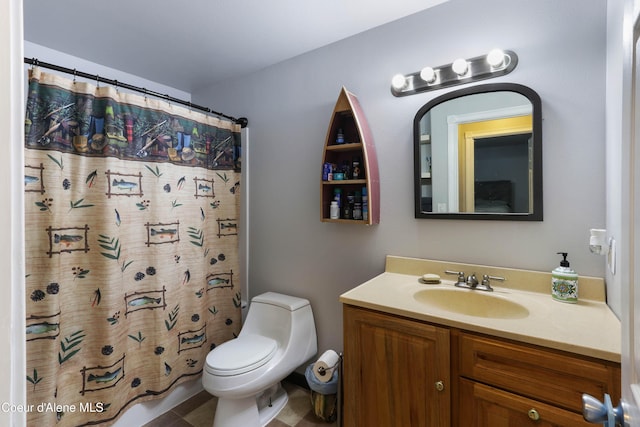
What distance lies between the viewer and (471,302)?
4.60ft

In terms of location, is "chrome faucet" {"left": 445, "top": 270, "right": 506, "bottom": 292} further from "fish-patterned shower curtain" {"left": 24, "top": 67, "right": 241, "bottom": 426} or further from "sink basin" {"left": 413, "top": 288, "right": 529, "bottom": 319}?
"fish-patterned shower curtain" {"left": 24, "top": 67, "right": 241, "bottom": 426}

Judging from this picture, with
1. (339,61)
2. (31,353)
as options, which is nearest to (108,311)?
(31,353)

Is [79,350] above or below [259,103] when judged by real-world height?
below

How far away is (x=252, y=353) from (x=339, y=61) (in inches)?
→ 73.4

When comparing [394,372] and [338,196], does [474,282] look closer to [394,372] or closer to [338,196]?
[394,372]

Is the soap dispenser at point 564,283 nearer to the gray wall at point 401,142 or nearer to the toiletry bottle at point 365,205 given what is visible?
the gray wall at point 401,142

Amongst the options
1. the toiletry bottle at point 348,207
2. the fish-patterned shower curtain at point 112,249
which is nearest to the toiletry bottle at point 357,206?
the toiletry bottle at point 348,207

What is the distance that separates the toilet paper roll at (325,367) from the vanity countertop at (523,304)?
1.73 feet

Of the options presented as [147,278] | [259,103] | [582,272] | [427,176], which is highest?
[259,103]

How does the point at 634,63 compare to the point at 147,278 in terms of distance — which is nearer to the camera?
the point at 634,63

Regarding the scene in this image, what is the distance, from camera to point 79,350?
1.52 metres

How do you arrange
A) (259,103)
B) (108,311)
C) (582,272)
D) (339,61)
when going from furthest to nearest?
1. (259,103)
2. (339,61)
3. (108,311)
4. (582,272)

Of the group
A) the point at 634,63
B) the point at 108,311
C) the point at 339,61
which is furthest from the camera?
the point at 339,61

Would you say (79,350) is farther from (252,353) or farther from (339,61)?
(339,61)
